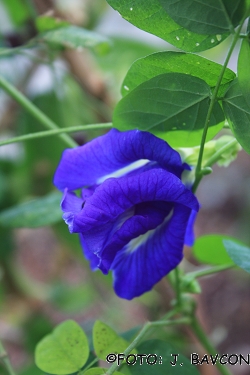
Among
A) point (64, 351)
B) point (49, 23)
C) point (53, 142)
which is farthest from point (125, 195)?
point (53, 142)

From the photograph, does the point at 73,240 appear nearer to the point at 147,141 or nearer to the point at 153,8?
the point at 147,141

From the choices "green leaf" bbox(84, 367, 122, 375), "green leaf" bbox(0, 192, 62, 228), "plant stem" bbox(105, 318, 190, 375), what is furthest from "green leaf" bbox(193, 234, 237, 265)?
"green leaf" bbox(84, 367, 122, 375)

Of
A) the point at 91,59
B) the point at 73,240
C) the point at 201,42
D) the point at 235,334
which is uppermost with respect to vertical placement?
the point at 201,42

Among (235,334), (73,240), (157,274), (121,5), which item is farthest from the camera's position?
(235,334)

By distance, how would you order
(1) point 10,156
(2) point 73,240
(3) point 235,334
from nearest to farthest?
(2) point 73,240
(1) point 10,156
(3) point 235,334

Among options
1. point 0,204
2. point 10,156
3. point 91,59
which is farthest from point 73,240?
point 91,59

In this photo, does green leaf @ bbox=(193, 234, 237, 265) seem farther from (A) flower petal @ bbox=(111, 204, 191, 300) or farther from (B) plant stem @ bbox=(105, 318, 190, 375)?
(A) flower petal @ bbox=(111, 204, 191, 300)

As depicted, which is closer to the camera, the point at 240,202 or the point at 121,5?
the point at 121,5
